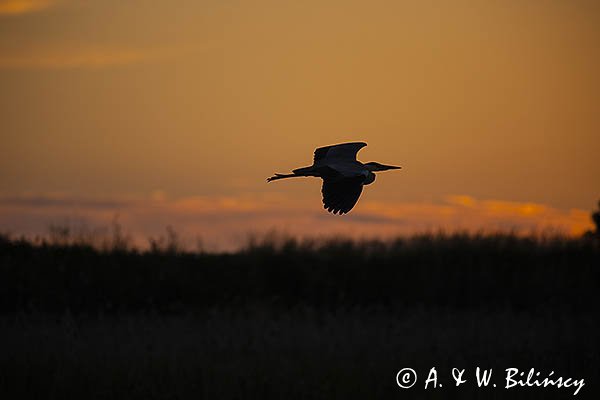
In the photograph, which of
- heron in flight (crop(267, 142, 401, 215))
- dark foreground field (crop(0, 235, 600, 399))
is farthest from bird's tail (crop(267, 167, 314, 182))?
dark foreground field (crop(0, 235, 600, 399))

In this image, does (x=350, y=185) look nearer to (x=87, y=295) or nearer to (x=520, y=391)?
(x=520, y=391)

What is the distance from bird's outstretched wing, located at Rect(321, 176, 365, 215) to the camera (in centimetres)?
792


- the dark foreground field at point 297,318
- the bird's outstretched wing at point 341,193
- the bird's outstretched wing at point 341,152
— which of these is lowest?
the dark foreground field at point 297,318

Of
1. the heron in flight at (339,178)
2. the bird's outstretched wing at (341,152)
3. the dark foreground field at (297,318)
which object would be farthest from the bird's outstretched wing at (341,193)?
the dark foreground field at (297,318)

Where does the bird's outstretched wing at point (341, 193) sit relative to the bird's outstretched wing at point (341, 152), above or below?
below

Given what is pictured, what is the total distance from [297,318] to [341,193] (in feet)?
18.8

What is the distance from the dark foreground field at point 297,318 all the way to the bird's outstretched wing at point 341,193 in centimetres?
269

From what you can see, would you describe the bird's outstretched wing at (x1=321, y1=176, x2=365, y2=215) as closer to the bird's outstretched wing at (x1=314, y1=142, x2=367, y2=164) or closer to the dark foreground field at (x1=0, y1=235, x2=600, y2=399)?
the bird's outstretched wing at (x1=314, y1=142, x2=367, y2=164)

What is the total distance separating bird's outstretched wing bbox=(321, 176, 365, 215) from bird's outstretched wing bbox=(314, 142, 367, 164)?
35cm

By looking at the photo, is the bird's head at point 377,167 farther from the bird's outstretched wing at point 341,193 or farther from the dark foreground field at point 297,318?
the dark foreground field at point 297,318

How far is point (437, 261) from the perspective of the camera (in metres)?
17.5

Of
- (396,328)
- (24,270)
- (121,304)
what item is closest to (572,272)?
(396,328)

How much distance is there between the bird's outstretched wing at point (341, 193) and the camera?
7918 millimetres

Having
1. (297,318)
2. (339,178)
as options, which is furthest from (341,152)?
(297,318)
